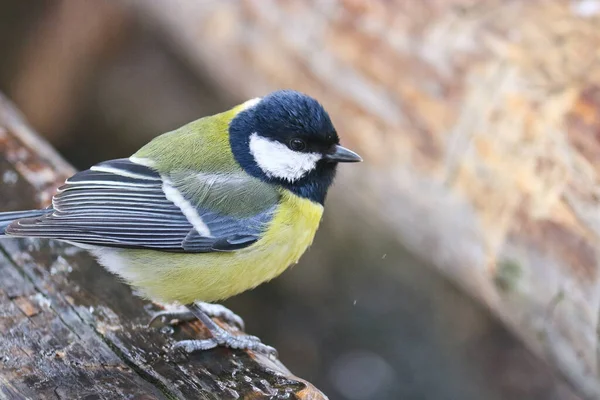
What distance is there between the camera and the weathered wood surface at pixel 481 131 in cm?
261

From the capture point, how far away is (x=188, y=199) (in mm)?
2367

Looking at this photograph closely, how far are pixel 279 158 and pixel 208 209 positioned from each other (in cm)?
28

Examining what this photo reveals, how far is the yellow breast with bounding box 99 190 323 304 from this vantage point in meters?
2.25

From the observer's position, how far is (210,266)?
A: 228 centimetres

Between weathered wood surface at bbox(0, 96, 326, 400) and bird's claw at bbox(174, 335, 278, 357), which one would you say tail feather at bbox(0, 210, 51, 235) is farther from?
bird's claw at bbox(174, 335, 278, 357)

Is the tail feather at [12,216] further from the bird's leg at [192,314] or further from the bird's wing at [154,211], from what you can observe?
the bird's leg at [192,314]

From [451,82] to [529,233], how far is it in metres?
0.72

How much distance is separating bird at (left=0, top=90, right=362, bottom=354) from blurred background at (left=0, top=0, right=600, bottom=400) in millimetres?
772

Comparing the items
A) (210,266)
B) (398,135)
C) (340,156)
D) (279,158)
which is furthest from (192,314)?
(398,135)

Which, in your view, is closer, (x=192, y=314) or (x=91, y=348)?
(x=91, y=348)

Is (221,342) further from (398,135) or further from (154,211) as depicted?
(398,135)

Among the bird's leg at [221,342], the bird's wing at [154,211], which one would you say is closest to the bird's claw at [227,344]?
the bird's leg at [221,342]

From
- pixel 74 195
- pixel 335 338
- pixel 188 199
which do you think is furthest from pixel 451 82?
pixel 335 338

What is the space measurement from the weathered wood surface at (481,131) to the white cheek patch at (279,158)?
85 cm
